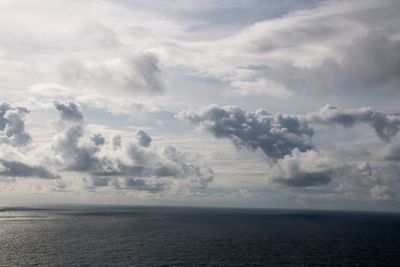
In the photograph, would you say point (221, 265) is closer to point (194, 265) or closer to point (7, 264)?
point (194, 265)

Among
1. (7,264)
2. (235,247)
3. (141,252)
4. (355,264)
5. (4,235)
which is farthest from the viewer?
(4,235)

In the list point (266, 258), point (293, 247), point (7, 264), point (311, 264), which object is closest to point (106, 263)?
point (7, 264)

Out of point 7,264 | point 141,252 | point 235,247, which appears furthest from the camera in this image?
point 235,247

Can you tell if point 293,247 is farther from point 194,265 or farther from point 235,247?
point 194,265

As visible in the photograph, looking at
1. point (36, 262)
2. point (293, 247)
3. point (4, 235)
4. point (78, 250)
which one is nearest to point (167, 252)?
point (78, 250)

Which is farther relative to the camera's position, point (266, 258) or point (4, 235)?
point (4, 235)

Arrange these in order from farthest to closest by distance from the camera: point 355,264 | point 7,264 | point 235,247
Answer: point 235,247 < point 355,264 < point 7,264

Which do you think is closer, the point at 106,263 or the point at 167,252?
the point at 106,263

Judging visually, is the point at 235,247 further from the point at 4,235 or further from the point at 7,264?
the point at 4,235

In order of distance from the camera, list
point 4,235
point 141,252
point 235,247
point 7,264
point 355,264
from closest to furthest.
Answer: point 7,264, point 355,264, point 141,252, point 235,247, point 4,235
